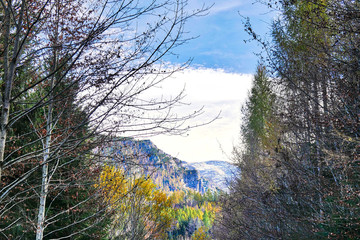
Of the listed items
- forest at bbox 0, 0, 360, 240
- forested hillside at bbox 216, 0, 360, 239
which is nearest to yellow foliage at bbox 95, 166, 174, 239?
forest at bbox 0, 0, 360, 240

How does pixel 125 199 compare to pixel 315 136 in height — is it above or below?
below

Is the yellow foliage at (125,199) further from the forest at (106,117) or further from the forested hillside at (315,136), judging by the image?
the forested hillside at (315,136)

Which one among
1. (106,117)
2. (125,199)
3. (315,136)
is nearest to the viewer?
(106,117)

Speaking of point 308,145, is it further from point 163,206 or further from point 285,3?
Answer: point 163,206

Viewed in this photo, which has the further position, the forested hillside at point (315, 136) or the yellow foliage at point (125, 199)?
the yellow foliage at point (125, 199)

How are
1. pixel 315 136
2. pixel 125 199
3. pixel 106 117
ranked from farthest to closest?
pixel 125 199 < pixel 315 136 < pixel 106 117

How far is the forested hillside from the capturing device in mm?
4555

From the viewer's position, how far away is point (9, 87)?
2367 mm

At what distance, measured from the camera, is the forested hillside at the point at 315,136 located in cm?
455

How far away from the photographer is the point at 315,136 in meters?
6.81

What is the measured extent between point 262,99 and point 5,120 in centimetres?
2067

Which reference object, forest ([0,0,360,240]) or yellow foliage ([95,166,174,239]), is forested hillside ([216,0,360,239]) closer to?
forest ([0,0,360,240])

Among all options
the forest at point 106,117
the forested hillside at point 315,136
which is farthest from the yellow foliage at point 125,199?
the forested hillside at point 315,136

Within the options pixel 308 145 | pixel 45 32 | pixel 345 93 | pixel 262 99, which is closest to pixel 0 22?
pixel 45 32
